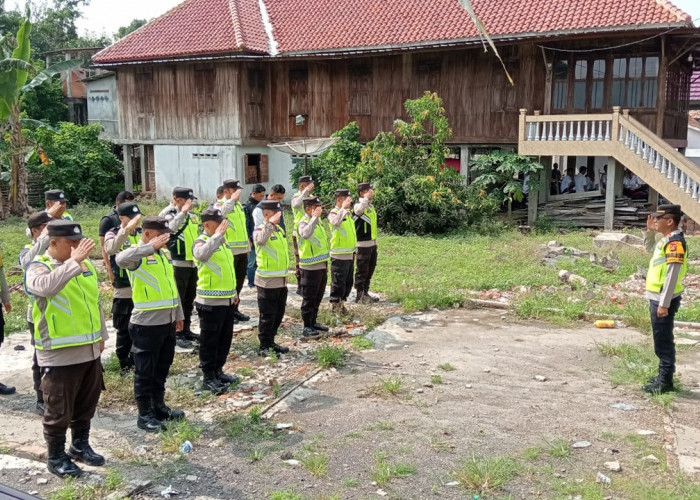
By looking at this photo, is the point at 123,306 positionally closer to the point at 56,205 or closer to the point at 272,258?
the point at 56,205

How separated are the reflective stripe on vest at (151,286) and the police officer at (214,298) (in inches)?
25.8

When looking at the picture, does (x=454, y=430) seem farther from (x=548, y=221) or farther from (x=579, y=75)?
(x=579, y=75)

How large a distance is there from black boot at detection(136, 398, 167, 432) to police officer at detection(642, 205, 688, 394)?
4432 millimetres

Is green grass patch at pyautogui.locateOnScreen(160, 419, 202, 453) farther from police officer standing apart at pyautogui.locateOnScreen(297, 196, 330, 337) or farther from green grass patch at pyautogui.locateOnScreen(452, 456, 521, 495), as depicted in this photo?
police officer standing apart at pyautogui.locateOnScreen(297, 196, 330, 337)

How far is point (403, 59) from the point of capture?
756 inches

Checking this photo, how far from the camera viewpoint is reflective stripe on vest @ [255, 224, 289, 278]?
7.36 m

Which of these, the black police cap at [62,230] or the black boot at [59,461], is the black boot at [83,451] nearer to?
the black boot at [59,461]

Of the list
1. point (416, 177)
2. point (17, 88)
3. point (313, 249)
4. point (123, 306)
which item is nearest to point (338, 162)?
point (416, 177)

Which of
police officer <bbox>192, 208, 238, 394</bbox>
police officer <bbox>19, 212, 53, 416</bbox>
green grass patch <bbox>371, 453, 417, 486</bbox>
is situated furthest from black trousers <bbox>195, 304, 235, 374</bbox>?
green grass patch <bbox>371, 453, 417, 486</bbox>

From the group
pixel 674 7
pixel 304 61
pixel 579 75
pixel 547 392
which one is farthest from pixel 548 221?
pixel 547 392

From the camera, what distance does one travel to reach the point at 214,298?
20.9 feet

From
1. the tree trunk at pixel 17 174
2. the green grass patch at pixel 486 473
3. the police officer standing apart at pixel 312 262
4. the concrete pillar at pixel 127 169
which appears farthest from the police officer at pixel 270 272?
the concrete pillar at pixel 127 169

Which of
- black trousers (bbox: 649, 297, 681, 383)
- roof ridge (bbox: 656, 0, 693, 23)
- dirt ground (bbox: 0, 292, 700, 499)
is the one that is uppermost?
roof ridge (bbox: 656, 0, 693, 23)

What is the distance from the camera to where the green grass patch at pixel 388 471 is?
15.5 ft
